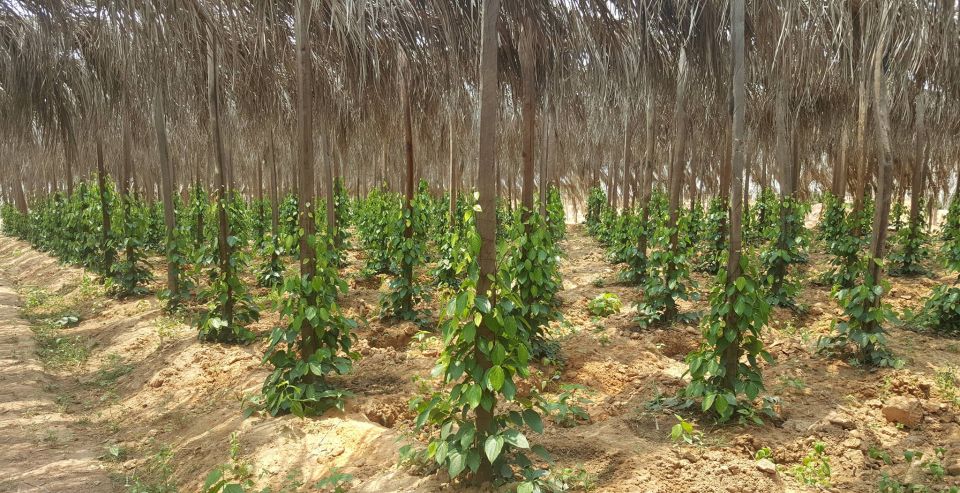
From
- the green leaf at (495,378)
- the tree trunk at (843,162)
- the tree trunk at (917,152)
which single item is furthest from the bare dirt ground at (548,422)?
the tree trunk at (843,162)

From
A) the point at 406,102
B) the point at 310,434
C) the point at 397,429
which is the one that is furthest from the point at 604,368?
the point at 406,102

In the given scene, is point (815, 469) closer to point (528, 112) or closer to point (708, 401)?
point (708, 401)

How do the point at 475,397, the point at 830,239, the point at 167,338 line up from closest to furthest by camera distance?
the point at 475,397, the point at 167,338, the point at 830,239

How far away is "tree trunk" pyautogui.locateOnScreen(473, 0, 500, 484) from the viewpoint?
9.15ft

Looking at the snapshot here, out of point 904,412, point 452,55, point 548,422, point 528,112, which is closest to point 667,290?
point 904,412

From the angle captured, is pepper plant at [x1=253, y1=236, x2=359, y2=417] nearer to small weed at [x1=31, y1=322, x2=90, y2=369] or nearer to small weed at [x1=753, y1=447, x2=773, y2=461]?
small weed at [x1=753, y1=447, x2=773, y2=461]

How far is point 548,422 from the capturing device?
13.2ft

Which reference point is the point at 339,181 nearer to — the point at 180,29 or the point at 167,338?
the point at 167,338

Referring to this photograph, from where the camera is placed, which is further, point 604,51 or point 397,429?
point 604,51

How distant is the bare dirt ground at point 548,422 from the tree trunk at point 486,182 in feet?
1.39

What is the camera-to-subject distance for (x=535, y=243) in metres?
5.01

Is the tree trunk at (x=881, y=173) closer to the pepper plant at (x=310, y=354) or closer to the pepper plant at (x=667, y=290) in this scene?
the pepper plant at (x=667, y=290)

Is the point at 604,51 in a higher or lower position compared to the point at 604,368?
higher

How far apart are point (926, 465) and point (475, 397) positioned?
2635 mm
